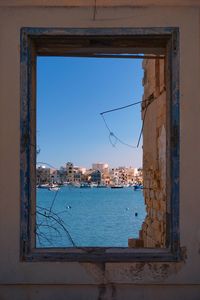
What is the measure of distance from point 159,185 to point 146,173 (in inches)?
45.9

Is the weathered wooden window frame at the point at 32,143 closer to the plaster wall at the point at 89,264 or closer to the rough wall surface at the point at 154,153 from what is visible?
the plaster wall at the point at 89,264

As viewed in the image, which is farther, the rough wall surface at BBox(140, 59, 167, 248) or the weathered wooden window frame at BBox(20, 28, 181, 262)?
the rough wall surface at BBox(140, 59, 167, 248)

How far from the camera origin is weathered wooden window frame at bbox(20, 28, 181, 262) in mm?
4438

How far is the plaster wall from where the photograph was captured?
4406 mm

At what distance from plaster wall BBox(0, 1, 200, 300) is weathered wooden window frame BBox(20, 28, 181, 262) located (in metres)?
0.04

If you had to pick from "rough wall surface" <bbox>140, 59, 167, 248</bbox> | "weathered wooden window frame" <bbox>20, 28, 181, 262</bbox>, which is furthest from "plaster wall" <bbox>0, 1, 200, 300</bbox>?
"rough wall surface" <bbox>140, 59, 167, 248</bbox>

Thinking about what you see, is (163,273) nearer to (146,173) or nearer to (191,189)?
(191,189)

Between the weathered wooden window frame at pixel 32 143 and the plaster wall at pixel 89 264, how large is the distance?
0.04 m

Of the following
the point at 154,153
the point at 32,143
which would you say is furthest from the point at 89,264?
the point at 154,153

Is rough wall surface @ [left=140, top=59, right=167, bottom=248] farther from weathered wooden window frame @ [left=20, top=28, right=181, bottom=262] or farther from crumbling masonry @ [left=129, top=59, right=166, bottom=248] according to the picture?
weathered wooden window frame @ [left=20, top=28, right=181, bottom=262]

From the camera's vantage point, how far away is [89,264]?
14.5ft

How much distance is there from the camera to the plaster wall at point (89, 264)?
4.41 m

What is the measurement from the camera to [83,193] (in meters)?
111

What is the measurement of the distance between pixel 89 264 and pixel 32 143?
1.01 m
